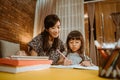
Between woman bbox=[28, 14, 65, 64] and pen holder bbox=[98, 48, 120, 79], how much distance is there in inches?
43.3

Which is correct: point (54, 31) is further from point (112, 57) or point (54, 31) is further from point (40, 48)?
point (112, 57)

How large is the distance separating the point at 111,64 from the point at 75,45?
3.92ft

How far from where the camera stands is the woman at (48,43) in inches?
66.6

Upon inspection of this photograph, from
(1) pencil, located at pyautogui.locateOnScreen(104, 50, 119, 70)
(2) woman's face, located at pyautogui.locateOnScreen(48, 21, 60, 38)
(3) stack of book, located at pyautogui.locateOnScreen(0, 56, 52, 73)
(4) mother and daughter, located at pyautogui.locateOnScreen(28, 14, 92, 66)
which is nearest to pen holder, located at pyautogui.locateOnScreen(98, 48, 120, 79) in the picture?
(1) pencil, located at pyautogui.locateOnScreen(104, 50, 119, 70)

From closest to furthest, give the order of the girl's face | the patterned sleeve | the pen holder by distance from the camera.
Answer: the pen holder, the patterned sleeve, the girl's face

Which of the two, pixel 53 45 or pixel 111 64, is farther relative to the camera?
pixel 53 45

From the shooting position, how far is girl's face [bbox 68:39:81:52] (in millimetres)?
1793

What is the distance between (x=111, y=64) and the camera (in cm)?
Answer: 59

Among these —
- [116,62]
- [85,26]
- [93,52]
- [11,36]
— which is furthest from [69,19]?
[116,62]

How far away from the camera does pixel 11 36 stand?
11.5 feet

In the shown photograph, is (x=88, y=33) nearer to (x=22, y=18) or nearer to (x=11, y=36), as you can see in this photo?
(x=22, y=18)

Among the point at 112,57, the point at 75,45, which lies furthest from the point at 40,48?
the point at 112,57

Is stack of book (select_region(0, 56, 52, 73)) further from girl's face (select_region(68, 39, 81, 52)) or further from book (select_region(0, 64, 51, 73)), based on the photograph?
girl's face (select_region(68, 39, 81, 52))

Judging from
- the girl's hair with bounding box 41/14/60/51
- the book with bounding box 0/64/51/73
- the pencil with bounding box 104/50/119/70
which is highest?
the girl's hair with bounding box 41/14/60/51
